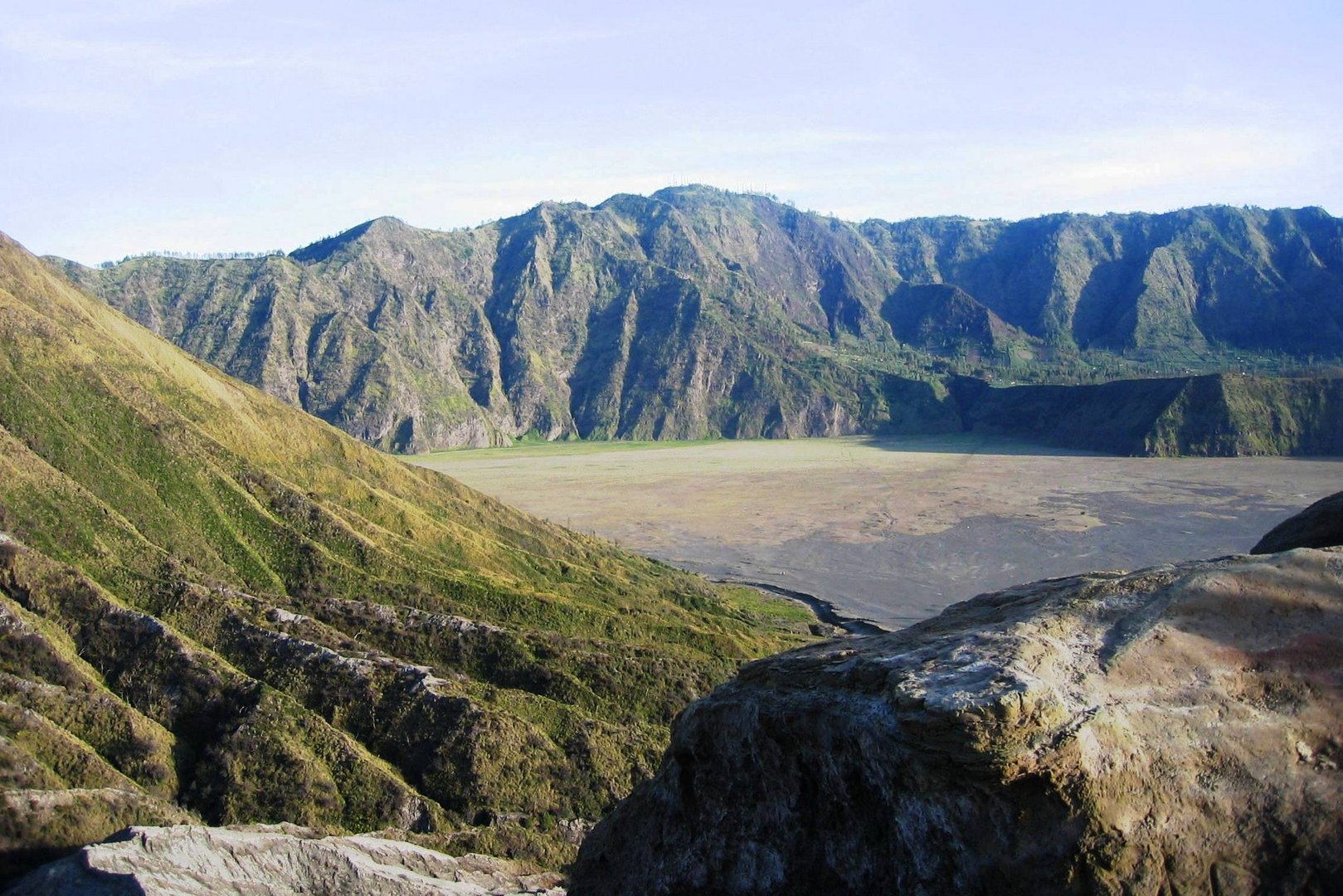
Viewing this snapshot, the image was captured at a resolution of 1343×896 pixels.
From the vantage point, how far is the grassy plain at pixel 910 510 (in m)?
69.4

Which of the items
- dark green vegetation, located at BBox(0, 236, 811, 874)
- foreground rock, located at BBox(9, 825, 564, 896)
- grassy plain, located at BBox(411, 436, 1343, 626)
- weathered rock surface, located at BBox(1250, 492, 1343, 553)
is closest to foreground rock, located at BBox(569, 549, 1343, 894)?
weathered rock surface, located at BBox(1250, 492, 1343, 553)

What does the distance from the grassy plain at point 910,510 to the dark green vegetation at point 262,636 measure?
62.9ft

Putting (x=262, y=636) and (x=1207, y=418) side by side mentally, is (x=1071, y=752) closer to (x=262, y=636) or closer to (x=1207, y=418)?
(x=262, y=636)

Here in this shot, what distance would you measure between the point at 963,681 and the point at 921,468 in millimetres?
124611

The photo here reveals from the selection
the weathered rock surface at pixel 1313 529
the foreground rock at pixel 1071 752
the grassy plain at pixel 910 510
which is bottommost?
the grassy plain at pixel 910 510

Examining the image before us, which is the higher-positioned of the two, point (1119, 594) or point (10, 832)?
point (1119, 594)

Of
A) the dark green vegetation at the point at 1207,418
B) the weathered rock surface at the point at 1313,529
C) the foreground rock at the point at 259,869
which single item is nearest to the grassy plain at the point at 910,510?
the dark green vegetation at the point at 1207,418

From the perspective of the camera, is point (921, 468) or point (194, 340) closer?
A: point (921, 468)

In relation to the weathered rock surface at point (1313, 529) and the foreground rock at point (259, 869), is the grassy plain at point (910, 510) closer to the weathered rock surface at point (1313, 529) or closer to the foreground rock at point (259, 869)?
the weathered rock surface at point (1313, 529)

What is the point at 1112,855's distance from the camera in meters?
8.77

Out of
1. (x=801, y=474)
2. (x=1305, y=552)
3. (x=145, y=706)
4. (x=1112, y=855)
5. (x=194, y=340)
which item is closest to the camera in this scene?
(x=1112, y=855)

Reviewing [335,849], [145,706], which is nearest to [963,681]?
[335,849]

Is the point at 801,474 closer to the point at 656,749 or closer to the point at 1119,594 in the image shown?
the point at 656,749

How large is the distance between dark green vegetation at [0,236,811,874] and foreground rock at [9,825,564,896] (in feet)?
11.3
